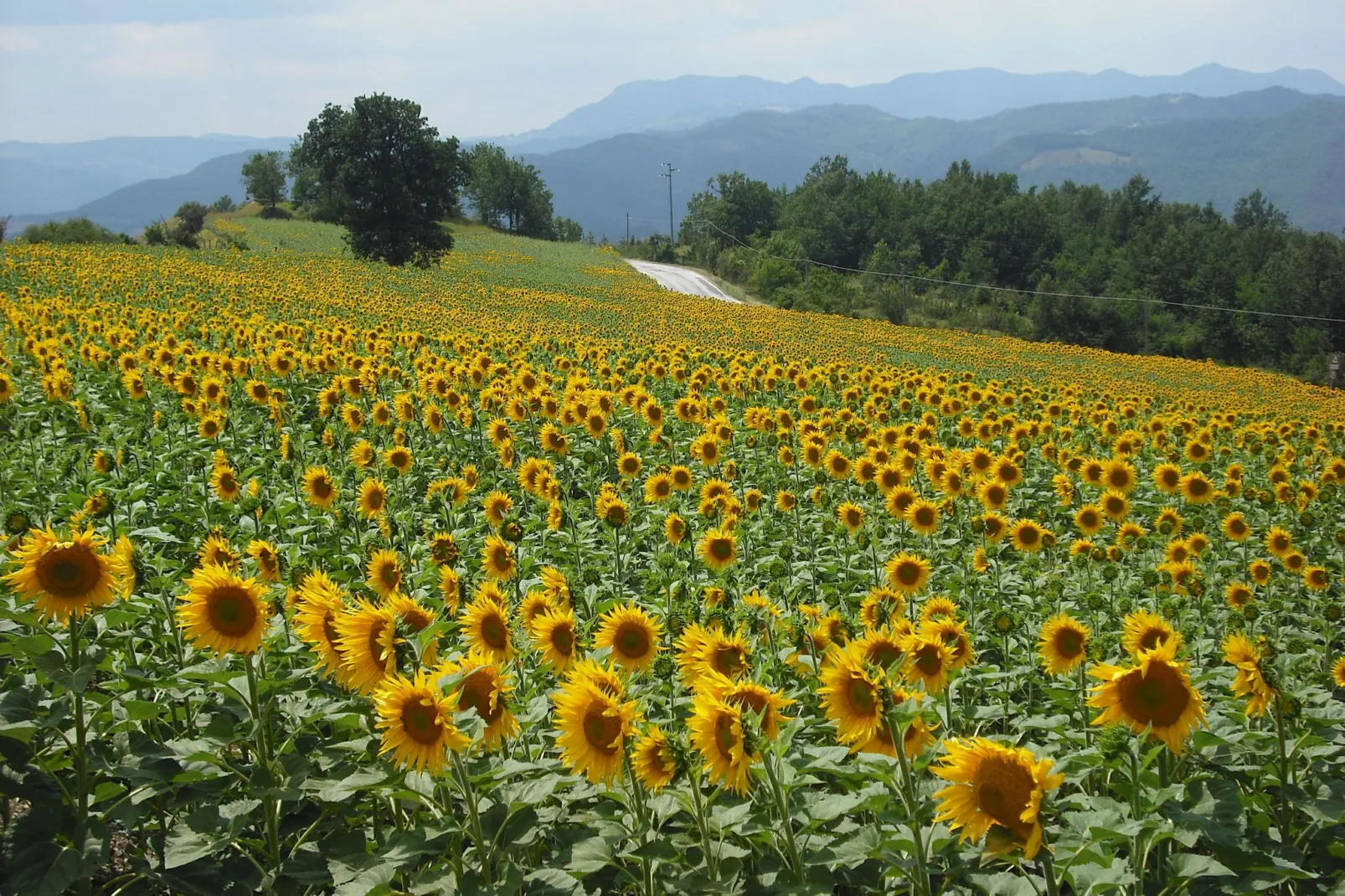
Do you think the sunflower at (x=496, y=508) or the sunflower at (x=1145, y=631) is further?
the sunflower at (x=496, y=508)

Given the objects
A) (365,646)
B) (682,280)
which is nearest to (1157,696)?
(365,646)

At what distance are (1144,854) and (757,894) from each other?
1104mm

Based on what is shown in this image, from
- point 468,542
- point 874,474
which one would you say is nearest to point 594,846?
point 468,542

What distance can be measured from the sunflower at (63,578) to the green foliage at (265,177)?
104 m

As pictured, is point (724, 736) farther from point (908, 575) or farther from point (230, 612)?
point (908, 575)

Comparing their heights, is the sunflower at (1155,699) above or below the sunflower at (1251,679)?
above

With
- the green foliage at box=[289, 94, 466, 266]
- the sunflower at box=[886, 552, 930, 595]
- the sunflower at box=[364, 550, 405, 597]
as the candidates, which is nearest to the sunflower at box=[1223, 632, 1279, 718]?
the sunflower at box=[886, 552, 930, 595]

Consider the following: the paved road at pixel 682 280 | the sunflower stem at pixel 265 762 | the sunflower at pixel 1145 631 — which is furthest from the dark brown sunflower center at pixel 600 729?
the paved road at pixel 682 280

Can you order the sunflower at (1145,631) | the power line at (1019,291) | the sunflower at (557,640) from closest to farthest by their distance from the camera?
the sunflower at (557,640), the sunflower at (1145,631), the power line at (1019,291)

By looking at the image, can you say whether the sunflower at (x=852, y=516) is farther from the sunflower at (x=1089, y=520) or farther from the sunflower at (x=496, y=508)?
the sunflower at (x=496, y=508)

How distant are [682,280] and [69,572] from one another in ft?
205

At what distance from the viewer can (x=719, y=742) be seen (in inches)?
97.8

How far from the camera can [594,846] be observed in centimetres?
274

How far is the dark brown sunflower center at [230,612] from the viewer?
282 centimetres
